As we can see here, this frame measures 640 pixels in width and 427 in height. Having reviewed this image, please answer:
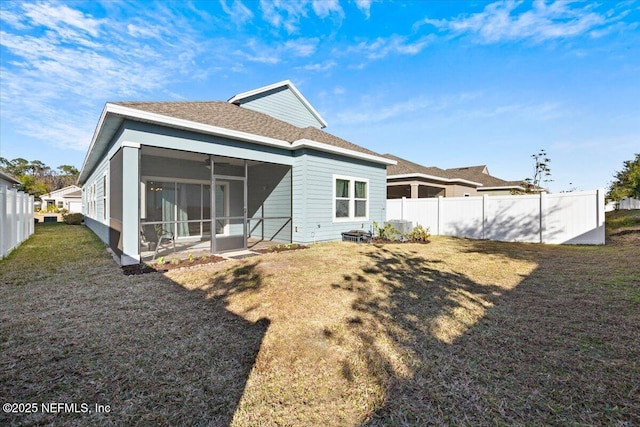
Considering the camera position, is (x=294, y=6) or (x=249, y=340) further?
(x=294, y=6)

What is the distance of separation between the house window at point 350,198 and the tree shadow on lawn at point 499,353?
18.5 ft

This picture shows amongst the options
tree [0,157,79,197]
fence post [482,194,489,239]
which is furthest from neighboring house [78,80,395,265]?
tree [0,157,79,197]

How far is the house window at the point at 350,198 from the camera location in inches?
411

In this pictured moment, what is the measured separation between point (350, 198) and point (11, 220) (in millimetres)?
10212

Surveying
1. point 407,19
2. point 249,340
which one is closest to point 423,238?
point 407,19

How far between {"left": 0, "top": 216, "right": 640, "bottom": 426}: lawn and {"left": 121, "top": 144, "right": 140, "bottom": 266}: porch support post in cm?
79

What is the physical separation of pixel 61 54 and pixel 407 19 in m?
11.9

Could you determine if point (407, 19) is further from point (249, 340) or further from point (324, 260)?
point (249, 340)

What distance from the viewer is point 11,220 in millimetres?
7902

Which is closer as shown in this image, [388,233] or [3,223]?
[3,223]

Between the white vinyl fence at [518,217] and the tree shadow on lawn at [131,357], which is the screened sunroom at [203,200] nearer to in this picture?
the tree shadow on lawn at [131,357]

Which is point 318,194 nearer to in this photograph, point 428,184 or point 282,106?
point 282,106

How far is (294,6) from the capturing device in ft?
31.2

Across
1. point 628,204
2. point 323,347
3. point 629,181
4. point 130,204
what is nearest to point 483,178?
point 629,181
